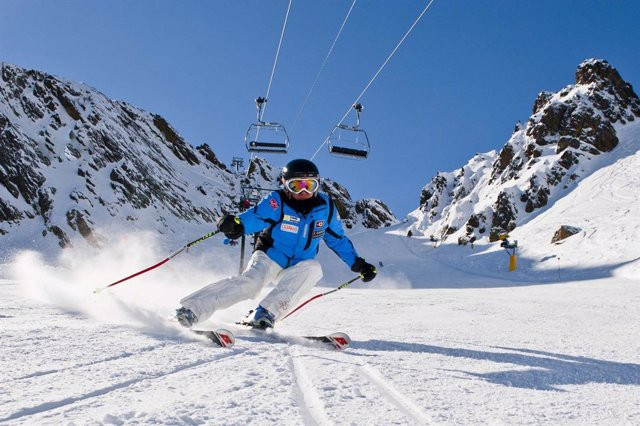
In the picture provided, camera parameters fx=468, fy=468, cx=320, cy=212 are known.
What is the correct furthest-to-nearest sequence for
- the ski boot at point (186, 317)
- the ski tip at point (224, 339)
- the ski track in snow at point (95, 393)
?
the ski boot at point (186, 317) < the ski tip at point (224, 339) < the ski track in snow at point (95, 393)

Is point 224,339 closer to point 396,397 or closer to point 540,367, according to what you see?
point 396,397

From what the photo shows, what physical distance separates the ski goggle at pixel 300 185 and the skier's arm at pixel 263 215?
19 centimetres

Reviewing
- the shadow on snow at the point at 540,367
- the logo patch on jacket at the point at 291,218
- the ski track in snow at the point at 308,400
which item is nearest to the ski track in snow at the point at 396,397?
the ski track in snow at the point at 308,400

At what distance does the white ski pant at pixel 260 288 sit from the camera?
4.09 meters

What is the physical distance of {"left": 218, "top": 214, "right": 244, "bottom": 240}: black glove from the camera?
15.4 feet

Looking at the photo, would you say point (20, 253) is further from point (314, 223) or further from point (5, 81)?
point (314, 223)

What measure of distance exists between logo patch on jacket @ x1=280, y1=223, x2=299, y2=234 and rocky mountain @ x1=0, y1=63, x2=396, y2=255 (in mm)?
33480

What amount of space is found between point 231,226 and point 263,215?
1.29 ft

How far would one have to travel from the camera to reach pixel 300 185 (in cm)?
505

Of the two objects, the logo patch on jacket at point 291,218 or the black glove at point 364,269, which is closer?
the logo patch on jacket at point 291,218

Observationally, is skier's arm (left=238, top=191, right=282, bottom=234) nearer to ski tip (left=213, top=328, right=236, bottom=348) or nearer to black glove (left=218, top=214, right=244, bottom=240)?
black glove (left=218, top=214, right=244, bottom=240)

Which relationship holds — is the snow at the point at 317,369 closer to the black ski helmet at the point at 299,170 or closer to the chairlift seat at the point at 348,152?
the black ski helmet at the point at 299,170

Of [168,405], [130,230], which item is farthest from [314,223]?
[130,230]

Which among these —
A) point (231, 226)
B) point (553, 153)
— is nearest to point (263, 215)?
point (231, 226)
